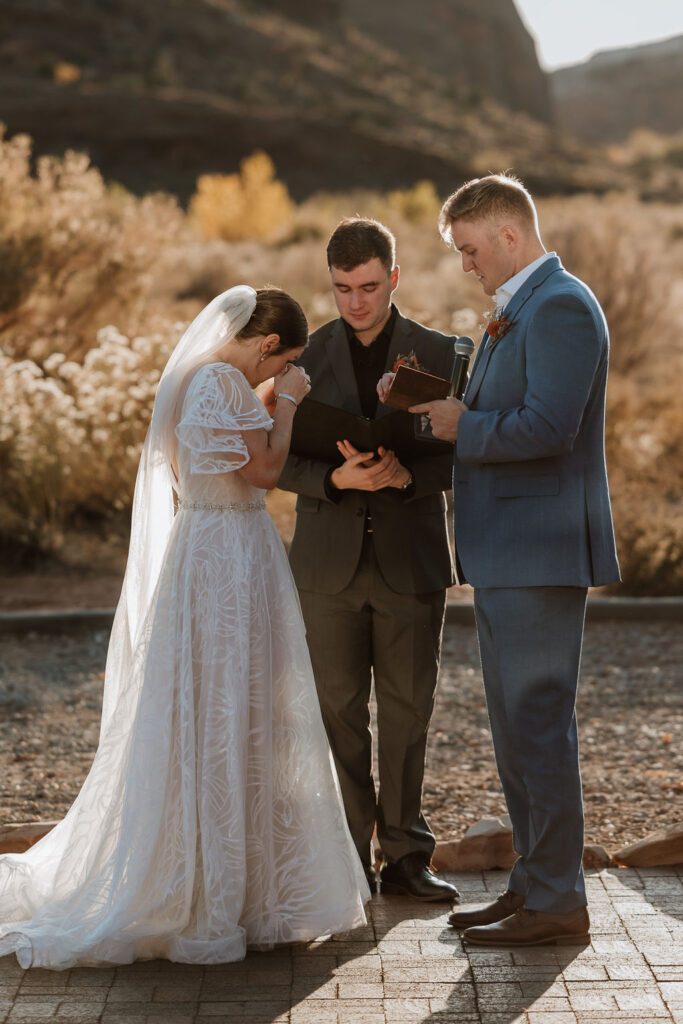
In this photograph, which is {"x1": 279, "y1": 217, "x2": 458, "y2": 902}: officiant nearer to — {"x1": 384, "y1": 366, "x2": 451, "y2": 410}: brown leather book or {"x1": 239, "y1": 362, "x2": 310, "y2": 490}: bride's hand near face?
{"x1": 239, "y1": 362, "x2": 310, "y2": 490}: bride's hand near face

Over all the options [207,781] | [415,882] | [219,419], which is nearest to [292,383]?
[219,419]

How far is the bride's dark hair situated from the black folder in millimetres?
280

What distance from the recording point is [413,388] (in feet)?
12.3

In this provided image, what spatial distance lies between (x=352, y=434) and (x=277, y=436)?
13.4 inches

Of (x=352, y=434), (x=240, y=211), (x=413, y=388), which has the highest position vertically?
(x=240, y=211)

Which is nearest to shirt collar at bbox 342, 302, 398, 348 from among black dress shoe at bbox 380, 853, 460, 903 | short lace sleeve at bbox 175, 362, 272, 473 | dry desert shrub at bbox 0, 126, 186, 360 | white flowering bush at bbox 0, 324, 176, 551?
short lace sleeve at bbox 175, 362, 272, 473

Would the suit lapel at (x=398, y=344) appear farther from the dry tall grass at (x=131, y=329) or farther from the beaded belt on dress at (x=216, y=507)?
the dry tall grass at (x=131, y=329)

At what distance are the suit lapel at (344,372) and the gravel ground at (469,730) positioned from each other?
1850mm

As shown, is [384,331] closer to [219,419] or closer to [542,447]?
[219,419]

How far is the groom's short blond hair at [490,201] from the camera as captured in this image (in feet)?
11.9

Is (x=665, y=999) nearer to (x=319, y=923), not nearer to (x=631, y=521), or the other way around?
(x=319, y=923)

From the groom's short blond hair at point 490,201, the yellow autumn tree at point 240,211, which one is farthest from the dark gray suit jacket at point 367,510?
the yellow autumn tree at point 240,211

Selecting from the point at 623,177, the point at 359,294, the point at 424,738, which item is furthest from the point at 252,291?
the point at 623,177

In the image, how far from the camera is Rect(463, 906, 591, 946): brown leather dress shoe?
375 centimetres
